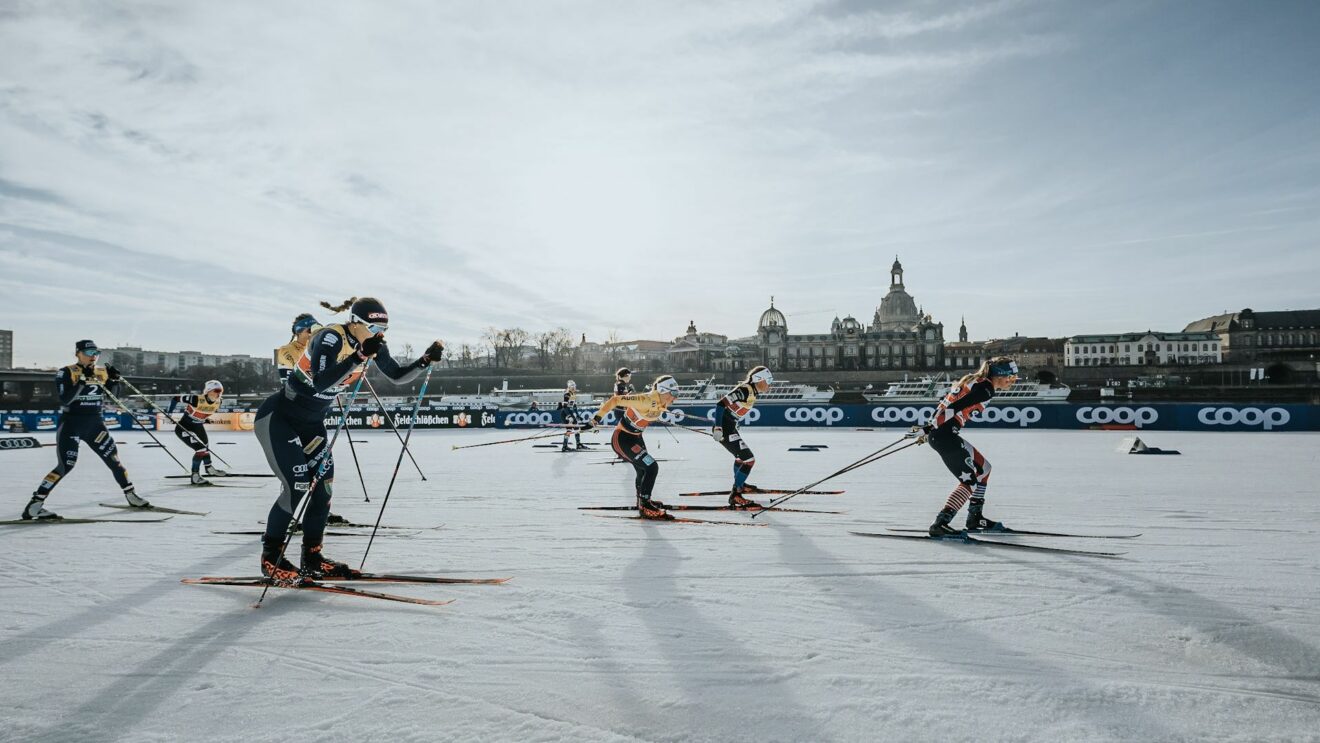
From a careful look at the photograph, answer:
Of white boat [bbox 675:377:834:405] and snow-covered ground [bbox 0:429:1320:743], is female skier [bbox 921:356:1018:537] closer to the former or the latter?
snow-covered ground [bbox 0:429:1320:743]

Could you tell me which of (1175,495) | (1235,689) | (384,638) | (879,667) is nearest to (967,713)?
(879,667)

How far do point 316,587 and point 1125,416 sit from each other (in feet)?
113

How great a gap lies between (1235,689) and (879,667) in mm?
A: 1769

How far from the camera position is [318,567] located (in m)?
6.14

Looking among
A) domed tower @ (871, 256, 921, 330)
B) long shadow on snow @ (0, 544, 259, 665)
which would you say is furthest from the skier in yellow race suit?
domed tower @ (871, 256, 921, 330)

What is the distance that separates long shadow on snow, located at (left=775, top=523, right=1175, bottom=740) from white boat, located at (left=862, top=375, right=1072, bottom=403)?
5593cm

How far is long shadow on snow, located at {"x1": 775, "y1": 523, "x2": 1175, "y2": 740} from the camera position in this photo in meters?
3.46

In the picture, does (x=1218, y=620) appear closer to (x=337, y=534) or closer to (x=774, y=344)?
(x=337, y=534)

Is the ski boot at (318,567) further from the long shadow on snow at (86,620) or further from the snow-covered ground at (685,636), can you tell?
the long shadow on snow at (86,620)

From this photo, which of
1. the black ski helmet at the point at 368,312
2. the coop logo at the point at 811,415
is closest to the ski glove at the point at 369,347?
the black ski helmet at the point at 368,312

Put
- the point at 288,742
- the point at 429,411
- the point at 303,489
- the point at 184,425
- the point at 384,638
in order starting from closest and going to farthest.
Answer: the point at 288,742 → the point at 384,638 → the point at 303,489 → the point at 184,425 → the point at 429,411

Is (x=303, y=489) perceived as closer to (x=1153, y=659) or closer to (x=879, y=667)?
(x=879, y=667)

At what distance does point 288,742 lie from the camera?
334 centimetres

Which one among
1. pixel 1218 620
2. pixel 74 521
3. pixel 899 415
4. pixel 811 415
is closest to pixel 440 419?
pixel 811 415
